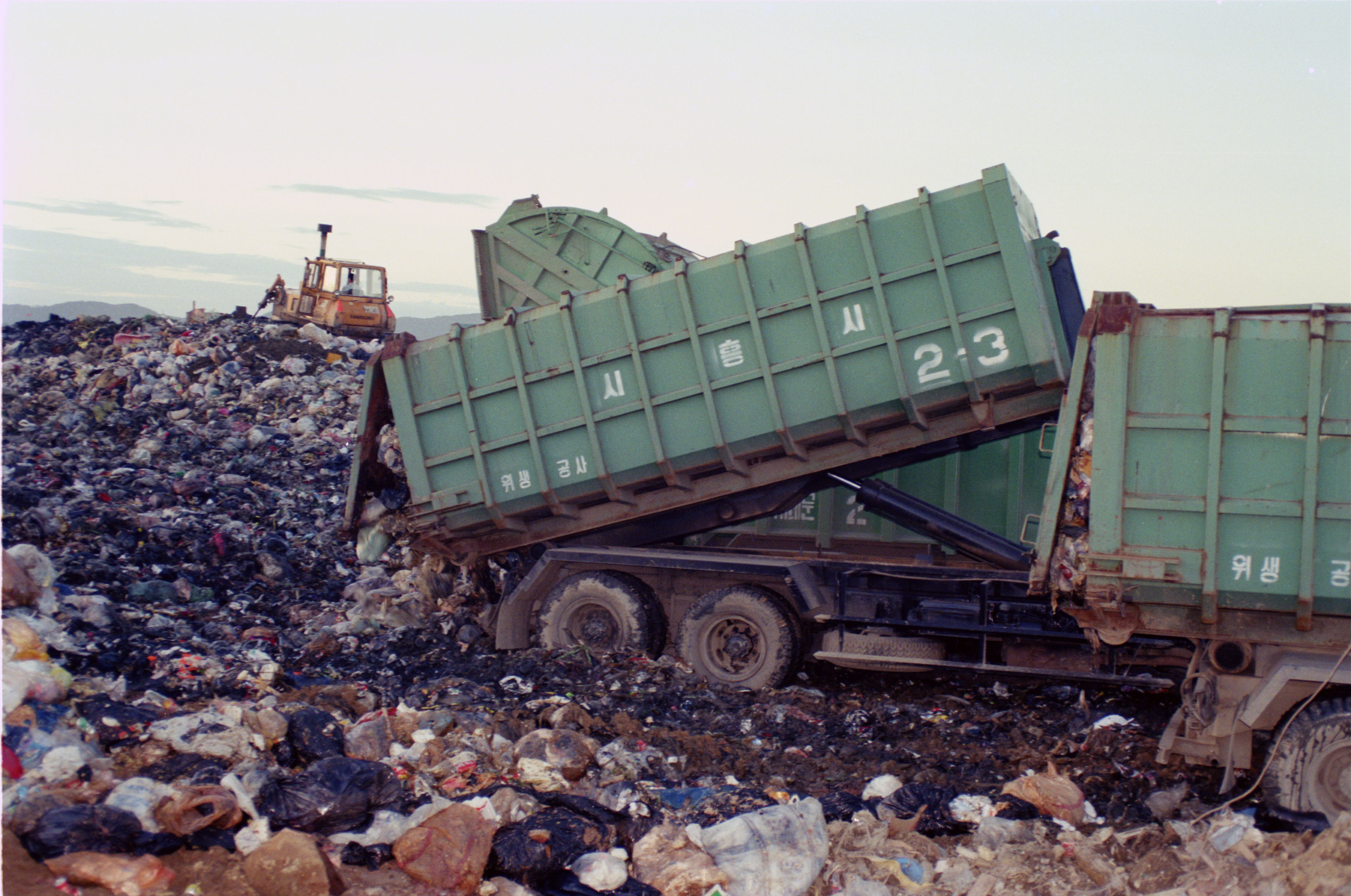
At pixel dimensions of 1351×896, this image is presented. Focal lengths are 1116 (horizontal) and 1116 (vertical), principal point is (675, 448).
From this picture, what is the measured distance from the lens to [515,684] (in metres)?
6.65

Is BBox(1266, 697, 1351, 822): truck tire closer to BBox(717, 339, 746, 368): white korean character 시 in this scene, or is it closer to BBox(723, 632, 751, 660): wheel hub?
BBox(723, 632, 751, 660): wheel hub

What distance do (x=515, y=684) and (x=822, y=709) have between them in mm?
1821

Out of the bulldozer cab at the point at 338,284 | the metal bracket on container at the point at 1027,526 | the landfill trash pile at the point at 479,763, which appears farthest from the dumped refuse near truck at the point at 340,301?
the metal bracket on container at the point at 1027,526

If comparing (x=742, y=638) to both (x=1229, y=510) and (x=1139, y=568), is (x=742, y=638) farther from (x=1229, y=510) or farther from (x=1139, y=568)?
(x=1229, y=510)

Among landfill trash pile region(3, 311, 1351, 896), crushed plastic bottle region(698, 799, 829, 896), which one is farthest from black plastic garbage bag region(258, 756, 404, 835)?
crushed plastic bottle region(698, 799, 829, 896)

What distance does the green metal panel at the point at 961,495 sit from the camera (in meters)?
7.02

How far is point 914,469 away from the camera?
7.18m

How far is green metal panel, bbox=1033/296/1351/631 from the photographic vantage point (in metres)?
4.50

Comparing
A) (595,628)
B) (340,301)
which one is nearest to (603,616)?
(595,628)

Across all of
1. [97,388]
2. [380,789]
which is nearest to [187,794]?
[380,789]

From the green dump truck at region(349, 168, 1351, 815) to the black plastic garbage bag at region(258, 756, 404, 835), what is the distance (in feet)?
9.47

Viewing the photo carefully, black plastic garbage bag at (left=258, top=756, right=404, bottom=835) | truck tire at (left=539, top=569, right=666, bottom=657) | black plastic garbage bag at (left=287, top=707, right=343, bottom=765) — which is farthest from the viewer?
truck tire at (left=539, top=569, right=666, bottom=657)

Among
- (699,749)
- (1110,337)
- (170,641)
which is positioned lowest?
(699,749)

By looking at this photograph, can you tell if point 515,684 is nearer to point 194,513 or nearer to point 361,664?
point 361,664
